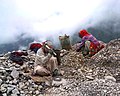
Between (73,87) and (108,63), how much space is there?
2.33 metres

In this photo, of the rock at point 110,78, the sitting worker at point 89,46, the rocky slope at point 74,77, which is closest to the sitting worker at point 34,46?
the rocky slope at point 74,77

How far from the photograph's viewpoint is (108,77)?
36.9 feet

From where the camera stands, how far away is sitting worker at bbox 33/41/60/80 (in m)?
11.2

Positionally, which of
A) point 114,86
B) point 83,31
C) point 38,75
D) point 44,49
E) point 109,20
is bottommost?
point 114,86

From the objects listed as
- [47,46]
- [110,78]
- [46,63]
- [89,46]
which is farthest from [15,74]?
[89,46]

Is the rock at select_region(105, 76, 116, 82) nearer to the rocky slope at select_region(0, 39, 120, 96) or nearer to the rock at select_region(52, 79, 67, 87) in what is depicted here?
the rocky slope at select_region(0, 39, 120, 96)

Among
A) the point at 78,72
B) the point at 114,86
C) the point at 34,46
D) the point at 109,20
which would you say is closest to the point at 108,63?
the point at 78,72

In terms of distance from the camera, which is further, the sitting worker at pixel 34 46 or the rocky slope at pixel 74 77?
the sitting worker at pixel 34 46

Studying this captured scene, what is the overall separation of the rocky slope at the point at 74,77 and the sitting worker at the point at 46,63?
0.29 m

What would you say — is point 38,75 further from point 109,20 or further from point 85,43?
point 109,20

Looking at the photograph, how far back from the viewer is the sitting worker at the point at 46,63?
11.2 metres

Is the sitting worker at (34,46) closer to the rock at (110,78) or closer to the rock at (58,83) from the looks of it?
the rock at (58,83)

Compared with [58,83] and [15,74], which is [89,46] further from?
[15,74]

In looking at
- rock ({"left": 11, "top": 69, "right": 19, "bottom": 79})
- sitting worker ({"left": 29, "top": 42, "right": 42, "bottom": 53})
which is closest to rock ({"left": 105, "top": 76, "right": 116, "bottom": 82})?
rock ({"left": 11, "top": 69, "right": 19, "bottom": 79})
